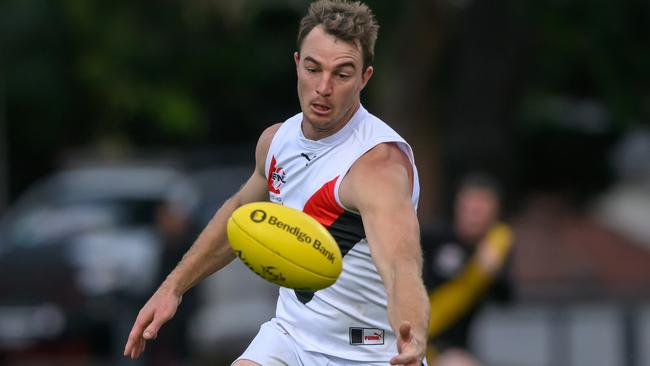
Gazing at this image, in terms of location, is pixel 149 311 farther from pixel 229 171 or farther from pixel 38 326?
pixel 229 171

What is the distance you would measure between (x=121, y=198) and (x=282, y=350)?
1170 centimetres

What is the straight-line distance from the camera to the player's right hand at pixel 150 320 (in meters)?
6.14

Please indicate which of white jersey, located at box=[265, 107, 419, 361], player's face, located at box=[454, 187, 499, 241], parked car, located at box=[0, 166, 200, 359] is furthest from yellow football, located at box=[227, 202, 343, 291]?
parked car, located at box=[0, 166, 200, 359]

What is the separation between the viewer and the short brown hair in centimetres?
580

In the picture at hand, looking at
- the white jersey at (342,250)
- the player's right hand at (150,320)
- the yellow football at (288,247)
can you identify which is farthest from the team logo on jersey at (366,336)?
the player's right hand at (150,320)

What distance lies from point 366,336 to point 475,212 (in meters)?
5.05

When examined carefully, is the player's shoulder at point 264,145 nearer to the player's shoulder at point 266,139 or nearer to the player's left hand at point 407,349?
the player's shoulder at point 266,139

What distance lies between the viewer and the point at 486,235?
11180 mm

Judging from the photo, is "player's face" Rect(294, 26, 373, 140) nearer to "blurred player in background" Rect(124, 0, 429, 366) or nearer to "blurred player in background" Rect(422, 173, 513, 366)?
"blurred player in background" Rect(124, 0, 429, 366)

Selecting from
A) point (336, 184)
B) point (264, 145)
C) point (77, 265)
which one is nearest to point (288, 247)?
point (336, 184)

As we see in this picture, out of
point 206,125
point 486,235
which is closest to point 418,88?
point 486,235

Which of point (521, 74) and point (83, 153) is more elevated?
point (521, 74)

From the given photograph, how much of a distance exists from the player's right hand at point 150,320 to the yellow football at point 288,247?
27.9 inches

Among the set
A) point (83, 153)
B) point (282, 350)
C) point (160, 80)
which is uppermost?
point (282, 350)
